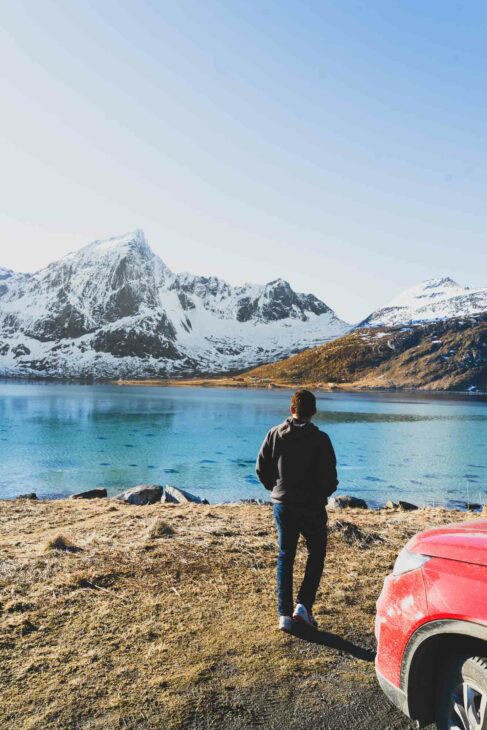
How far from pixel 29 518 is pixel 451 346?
20580 cm

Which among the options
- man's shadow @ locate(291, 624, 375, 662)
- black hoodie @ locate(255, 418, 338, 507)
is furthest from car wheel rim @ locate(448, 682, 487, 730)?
black hoodie @ locate(255, 418, 338, 507)

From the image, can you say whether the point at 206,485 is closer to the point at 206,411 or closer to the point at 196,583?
the point at 196,583

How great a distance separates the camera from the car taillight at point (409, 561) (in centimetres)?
399

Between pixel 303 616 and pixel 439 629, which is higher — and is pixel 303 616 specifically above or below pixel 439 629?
below

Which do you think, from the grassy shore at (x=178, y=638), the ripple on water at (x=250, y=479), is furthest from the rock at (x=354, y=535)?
the ripple on water at (x=250, y=479)

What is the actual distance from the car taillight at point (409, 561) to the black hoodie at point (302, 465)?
184 cm

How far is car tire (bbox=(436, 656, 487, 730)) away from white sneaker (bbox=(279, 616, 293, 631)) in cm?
248

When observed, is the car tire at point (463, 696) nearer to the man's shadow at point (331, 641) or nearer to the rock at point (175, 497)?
the man's shadow at point (331, 641)

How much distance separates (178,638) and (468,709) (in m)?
3.38

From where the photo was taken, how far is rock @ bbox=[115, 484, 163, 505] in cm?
2002

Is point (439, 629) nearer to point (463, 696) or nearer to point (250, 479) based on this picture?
point (463, 696)

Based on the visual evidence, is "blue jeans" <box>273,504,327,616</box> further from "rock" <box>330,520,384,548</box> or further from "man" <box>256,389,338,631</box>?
"rock" <box>330,520,384,548</box>

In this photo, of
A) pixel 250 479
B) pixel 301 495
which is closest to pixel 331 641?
pixel 301 495

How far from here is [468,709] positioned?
135 inches
